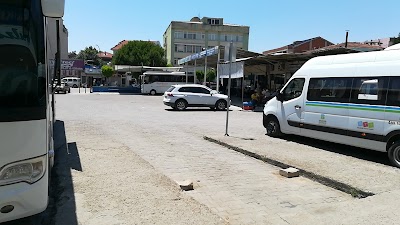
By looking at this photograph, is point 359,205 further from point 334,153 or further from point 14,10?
point 14,10

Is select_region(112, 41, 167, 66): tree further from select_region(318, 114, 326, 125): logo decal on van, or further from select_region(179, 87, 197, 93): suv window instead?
select_region(318, 114, 326, 125): logo decal on van

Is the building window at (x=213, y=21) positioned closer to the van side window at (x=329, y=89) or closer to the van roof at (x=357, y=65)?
the van roof at (x=357, y=65)

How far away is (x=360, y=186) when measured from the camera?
18.4ft

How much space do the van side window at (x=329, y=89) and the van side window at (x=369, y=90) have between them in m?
0.19

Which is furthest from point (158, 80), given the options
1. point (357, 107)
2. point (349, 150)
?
point (357, 107)

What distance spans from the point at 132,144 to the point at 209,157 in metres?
2.43

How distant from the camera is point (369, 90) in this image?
25.8 feet

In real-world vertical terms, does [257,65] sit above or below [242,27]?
below

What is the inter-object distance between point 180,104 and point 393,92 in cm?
1492

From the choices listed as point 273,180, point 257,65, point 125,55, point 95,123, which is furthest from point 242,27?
point 273,180

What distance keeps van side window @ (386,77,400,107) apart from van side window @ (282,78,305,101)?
2664 mm

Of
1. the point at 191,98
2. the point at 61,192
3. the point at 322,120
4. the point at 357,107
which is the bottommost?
the point at 61,192

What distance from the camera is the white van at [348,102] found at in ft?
24.1

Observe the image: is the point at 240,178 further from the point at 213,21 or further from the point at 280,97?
the point at 213,21
